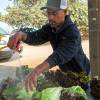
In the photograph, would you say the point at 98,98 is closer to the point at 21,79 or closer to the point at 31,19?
the point at 21,79

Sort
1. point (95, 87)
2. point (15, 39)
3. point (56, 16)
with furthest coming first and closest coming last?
A: 1. point (15, 39)
2. point (56, 16)
3. point (95, 87)

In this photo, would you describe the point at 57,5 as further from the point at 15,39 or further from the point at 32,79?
the point at 32,79

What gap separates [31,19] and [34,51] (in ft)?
3.77

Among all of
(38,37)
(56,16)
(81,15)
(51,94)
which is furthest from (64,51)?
(81,15)

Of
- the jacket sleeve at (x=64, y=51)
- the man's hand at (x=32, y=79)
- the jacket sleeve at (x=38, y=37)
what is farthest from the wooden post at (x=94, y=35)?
the man's hand at (x=32, y=79)

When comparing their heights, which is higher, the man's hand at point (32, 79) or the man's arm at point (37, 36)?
the man's arm at point (37, 36)

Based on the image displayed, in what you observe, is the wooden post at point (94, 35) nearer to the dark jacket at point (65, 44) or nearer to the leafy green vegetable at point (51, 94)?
the dark jacket at point (65, 44)

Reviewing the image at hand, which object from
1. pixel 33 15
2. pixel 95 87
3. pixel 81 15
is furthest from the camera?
pixel 33 15

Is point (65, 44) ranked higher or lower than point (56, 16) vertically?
lower

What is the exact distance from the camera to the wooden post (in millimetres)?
2316

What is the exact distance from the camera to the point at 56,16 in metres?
1.67

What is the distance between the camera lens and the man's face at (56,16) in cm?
166

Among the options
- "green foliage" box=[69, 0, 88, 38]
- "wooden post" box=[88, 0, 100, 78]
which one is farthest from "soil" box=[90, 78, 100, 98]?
"green foliage" box=[69, 0, 88, 38]

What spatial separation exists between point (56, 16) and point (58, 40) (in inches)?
8.1
